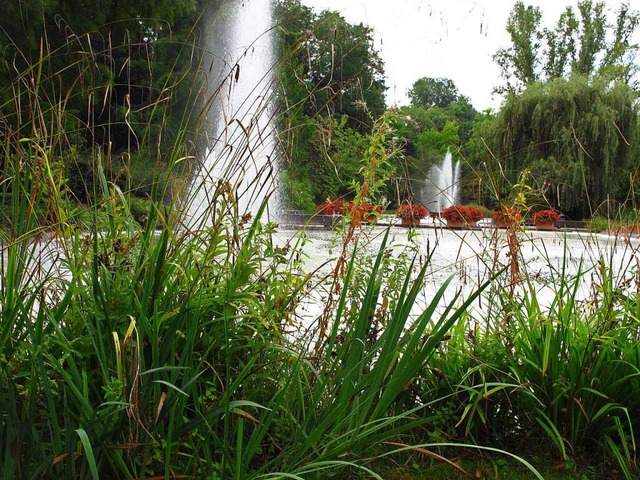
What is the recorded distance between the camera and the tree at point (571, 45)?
3438cm

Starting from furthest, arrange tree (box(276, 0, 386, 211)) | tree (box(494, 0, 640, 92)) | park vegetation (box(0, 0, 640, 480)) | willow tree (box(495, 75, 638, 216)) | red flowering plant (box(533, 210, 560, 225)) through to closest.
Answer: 1. tree (box(494, 0, 640, 92))
2. willow tree (box(495, 75, 638, 216))
3. red flowering plant (box(533, 210, 560, 225))
4. tree (box(276, 0, 386, 211))
5. park vegetation (box(0, 0, 640, 480))

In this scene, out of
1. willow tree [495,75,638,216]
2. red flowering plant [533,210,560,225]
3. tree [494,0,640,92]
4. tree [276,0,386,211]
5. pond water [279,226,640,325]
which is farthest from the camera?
tree [494,0,640,92]

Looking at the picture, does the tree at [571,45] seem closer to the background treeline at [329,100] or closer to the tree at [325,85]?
the background treeline at [329,100]

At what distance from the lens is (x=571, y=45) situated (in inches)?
1379

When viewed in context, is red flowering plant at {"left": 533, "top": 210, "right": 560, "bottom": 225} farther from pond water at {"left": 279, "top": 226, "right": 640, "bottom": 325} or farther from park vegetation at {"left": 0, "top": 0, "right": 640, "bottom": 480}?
park vegetation at {"left": 0, "top": 0, "right": 640, "bottom": 480}

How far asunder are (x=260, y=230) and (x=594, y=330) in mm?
1042

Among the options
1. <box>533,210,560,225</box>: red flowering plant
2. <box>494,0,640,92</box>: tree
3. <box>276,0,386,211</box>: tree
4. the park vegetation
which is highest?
<box>494,0,640,92</box>: tree

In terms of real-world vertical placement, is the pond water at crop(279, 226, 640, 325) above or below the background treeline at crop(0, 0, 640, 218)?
below

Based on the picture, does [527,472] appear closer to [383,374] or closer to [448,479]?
[448,479]

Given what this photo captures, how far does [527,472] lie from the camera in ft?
6.47

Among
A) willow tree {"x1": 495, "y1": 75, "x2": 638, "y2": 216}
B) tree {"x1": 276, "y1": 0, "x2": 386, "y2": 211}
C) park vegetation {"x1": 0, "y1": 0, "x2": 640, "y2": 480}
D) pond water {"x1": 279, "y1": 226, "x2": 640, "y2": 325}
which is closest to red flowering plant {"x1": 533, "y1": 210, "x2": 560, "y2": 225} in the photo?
pond water {"x1": 279, "y1": 226, "x2": 640, "y2": 325}

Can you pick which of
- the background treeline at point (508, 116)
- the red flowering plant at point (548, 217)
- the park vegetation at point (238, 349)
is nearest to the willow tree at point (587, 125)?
the background treeline at point (508, 116)

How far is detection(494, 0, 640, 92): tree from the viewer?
34.4m

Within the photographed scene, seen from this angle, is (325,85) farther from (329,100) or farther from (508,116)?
(508,116)
